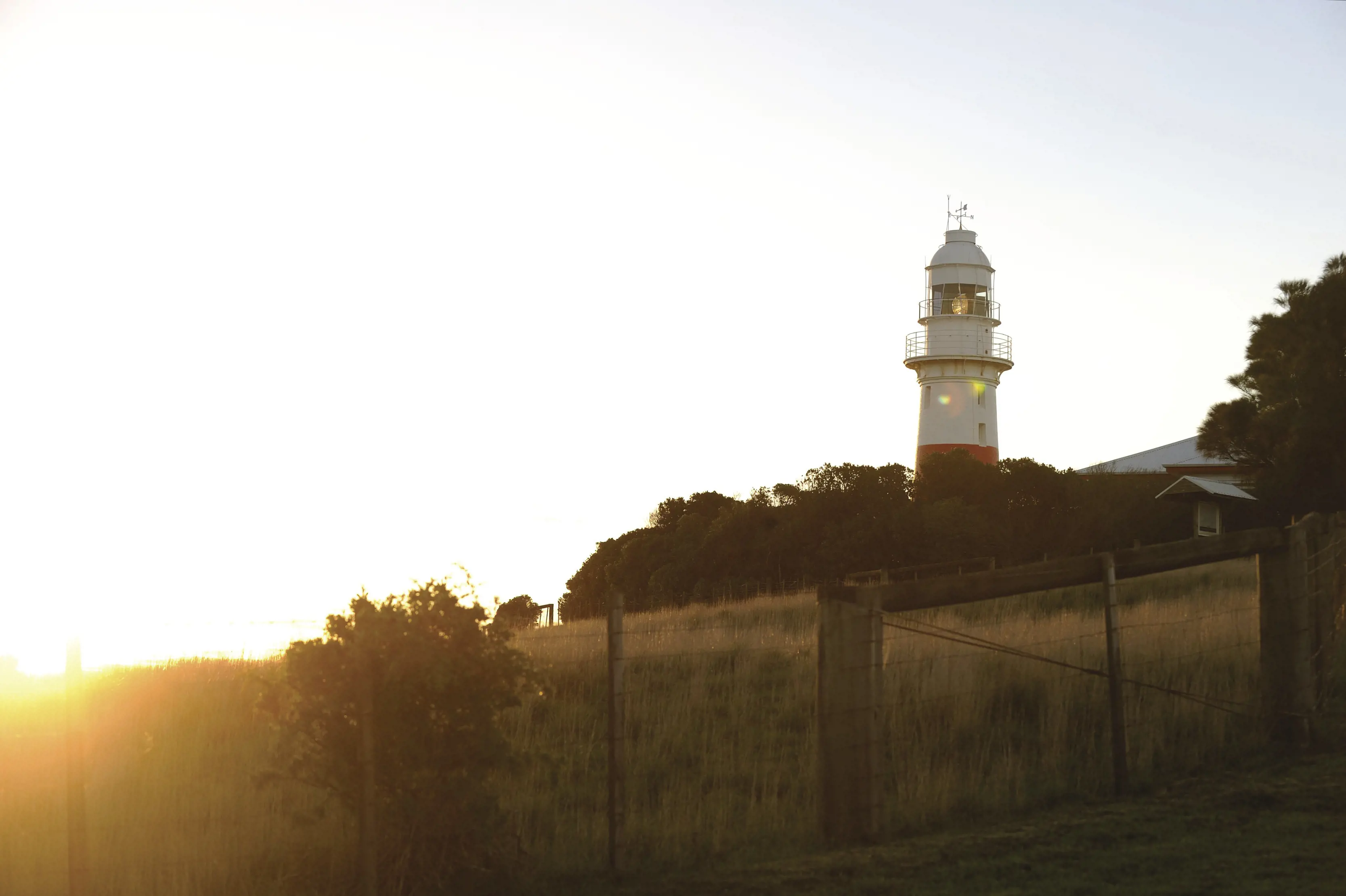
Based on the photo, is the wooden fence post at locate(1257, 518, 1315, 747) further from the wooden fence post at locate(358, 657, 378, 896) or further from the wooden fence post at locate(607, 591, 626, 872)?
the wooden fence post at locate(358, 657, 378, 896)

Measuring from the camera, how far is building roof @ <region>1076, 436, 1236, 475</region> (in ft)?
157

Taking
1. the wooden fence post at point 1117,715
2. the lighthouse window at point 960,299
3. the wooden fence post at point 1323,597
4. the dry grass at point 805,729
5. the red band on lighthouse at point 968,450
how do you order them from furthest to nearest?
the lighthouse window at point 960,299
the red band on lighthouse at point 968,450
the wooden fence post at point 1323,597
the wooden fence post at point 1117,715
the dry grass at point 805,729

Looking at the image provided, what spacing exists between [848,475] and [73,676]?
29483mm

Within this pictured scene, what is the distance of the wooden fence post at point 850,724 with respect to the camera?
7523 millimetres

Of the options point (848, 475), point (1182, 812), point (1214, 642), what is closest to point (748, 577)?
point (848, 475)

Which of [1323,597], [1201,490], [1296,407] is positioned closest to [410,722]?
[1323,597]

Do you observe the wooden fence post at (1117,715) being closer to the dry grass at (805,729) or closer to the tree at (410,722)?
the dry grass at (805,729)

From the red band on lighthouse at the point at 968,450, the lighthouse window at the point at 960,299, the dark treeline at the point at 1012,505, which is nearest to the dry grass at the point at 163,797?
the dark treeline at the point at 1012,505

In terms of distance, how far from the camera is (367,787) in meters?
6.14

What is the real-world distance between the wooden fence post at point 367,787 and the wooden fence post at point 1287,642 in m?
7.28

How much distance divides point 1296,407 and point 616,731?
27581 millimetres

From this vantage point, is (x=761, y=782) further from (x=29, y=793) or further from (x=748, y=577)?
(x=748, y=577)

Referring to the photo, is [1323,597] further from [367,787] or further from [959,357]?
[959,357]

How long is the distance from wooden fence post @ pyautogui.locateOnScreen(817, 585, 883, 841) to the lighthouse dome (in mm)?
38663
